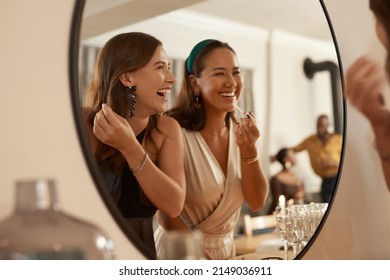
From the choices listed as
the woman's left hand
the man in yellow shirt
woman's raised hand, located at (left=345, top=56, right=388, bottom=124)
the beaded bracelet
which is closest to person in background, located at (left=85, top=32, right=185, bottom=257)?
the beaded bracelet

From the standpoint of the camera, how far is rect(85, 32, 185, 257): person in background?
0.95 m

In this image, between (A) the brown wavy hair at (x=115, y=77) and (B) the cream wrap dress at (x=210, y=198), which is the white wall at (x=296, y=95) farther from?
(A) the brown wavy hair at (x=115, y=77)

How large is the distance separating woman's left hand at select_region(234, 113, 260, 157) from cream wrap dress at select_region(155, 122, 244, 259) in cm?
4

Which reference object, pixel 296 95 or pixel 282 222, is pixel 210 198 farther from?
pixel 296 95

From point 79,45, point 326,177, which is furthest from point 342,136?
point 79,45

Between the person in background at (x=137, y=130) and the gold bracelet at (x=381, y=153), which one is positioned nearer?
the person in background at (x=137, y=130)

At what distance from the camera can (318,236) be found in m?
1.11

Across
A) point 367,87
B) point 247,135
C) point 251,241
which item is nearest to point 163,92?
point 247,135

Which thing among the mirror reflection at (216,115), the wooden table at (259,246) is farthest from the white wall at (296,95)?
the wooden table at (259,246)

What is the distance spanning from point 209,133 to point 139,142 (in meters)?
0.12

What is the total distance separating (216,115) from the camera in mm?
1030

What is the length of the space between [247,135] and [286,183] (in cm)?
10

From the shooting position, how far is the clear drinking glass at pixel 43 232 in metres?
0.76

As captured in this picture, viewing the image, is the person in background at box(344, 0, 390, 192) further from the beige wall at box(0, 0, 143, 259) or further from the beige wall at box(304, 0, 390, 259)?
the beige wall at box(0, 0, 143, 259)
